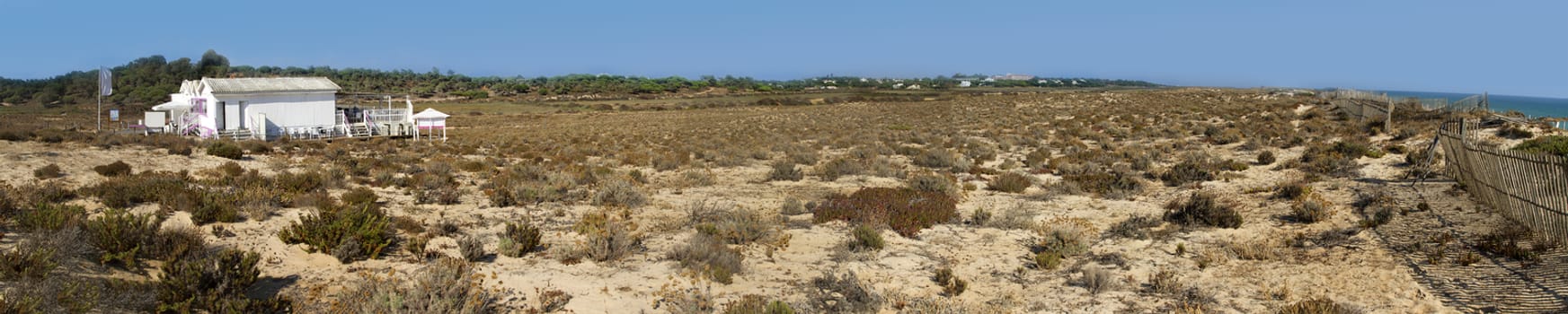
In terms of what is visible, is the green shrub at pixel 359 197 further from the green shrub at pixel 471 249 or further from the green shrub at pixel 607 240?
the green shrub at pixel 471 249

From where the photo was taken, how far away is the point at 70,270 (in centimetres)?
664

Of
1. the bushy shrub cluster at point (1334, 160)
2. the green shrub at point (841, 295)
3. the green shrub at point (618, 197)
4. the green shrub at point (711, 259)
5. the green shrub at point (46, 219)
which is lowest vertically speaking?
the green shrub at point (841, 295)

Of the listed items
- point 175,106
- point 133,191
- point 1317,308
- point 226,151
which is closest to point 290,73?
point 175,106

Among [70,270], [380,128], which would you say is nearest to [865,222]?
[70,270]

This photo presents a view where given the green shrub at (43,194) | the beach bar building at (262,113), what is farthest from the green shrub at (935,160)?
the beach bar building at (262,113)

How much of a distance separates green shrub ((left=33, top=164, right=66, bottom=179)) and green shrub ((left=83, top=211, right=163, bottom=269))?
679 centimetres

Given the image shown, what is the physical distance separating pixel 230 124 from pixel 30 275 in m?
22.3

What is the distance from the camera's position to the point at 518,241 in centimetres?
912

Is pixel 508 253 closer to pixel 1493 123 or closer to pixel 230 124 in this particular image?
pixel 230 124

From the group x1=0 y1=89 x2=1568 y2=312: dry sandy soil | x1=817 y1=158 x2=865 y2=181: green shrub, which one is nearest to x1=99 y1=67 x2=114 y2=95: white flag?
x1=0 y1=89 x2=1568 y2=312: dry sandy soil

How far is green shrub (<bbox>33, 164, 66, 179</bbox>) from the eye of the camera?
494 inches

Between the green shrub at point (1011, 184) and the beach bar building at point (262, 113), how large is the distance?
68.4ft

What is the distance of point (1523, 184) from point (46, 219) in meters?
14.9

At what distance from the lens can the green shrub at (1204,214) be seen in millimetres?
10773
